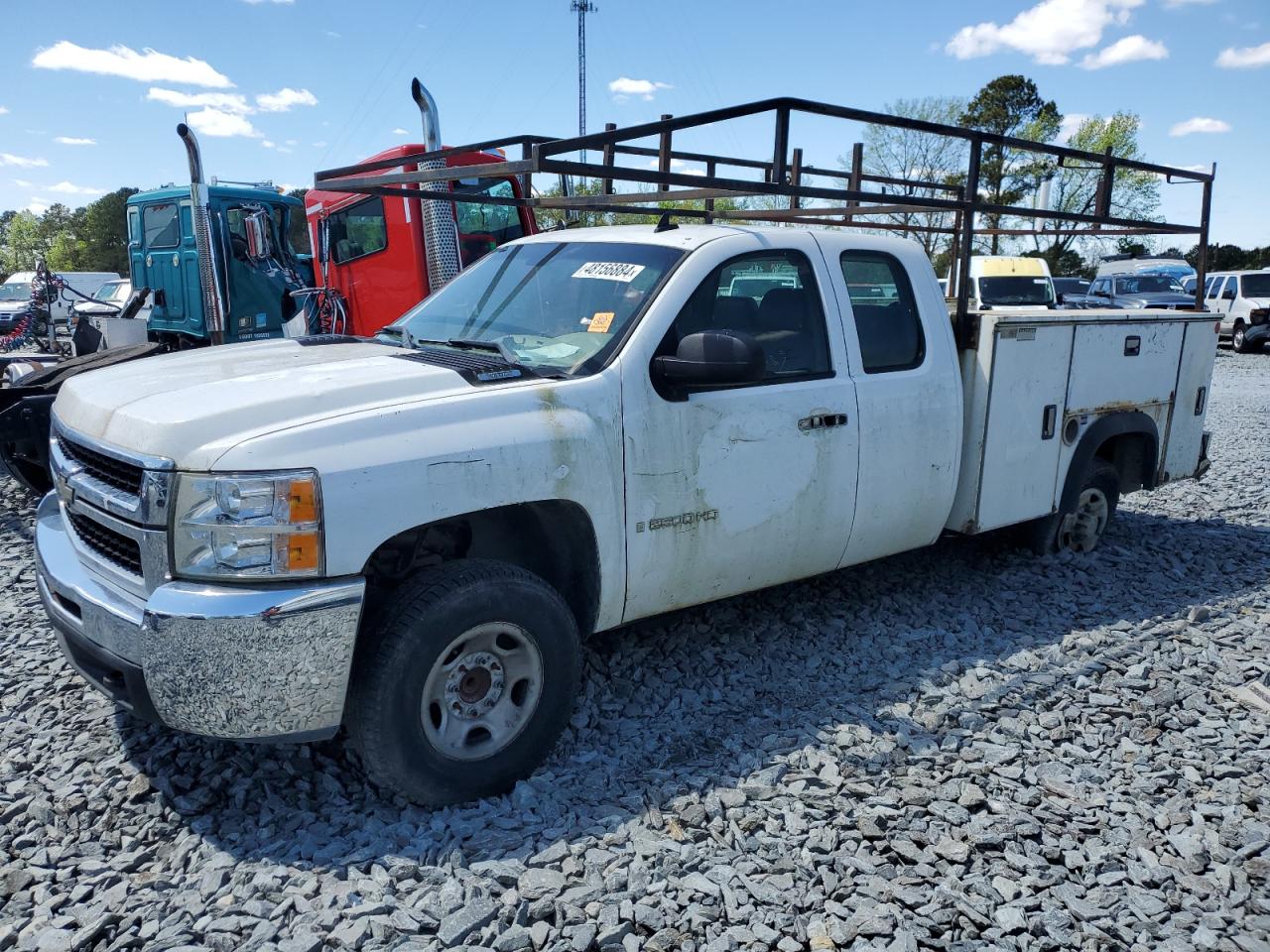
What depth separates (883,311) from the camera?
14.9 feet

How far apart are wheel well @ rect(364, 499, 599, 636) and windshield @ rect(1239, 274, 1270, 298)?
88.2 feet

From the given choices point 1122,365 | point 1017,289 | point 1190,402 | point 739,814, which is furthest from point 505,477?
point 1017,289

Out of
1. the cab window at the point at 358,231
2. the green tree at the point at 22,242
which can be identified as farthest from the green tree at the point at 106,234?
the cab window at the point at 358,231

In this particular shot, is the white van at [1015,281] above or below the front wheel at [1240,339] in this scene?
above

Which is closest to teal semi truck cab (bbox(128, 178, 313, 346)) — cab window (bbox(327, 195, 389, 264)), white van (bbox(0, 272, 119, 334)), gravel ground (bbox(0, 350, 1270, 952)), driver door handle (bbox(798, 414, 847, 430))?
cab window (bbox(327, 195, 389, 264))

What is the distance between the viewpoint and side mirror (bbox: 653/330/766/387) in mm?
3484

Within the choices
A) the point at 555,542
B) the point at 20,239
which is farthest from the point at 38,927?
the point at 20,239

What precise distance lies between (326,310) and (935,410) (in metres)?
7.80

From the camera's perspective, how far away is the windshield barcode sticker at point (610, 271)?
12.8 ft

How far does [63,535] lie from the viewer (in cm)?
356

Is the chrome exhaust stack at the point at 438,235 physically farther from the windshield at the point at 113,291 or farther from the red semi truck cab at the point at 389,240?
the windshield at the point at 113,291

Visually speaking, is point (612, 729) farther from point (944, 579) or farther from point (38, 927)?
point (944, 579)

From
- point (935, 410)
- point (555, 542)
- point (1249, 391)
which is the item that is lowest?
point (1249, 391)

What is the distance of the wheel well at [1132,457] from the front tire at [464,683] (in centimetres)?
428
